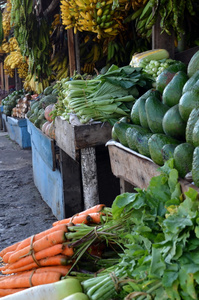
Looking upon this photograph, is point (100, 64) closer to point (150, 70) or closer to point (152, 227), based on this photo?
point (150, 70)

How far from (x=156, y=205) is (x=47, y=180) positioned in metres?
3.13

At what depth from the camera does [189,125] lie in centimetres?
167

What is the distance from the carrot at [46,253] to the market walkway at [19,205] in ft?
5.56

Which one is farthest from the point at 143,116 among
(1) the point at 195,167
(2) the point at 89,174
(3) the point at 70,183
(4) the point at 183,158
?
(3) the point at 70,183

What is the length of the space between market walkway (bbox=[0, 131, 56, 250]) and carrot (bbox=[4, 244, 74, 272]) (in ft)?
5.56

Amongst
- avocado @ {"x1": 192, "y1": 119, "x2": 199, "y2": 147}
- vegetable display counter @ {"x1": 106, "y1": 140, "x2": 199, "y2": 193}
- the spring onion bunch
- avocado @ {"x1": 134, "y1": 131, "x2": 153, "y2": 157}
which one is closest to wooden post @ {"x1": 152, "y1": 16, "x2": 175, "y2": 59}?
the spring onion bunch

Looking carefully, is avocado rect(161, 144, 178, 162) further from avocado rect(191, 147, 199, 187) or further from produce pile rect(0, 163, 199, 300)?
avocado rect(191, 147, 199, 187)

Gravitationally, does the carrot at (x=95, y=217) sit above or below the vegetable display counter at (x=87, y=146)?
below

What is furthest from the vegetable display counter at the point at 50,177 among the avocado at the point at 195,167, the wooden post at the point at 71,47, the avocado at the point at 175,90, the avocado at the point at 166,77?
the avocado at the point at 195,167

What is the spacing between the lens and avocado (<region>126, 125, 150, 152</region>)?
6.96 ft

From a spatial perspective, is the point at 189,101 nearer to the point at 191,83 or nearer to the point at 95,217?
the point at 191,83

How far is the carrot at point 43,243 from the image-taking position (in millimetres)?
2086

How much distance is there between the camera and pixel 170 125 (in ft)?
6.16

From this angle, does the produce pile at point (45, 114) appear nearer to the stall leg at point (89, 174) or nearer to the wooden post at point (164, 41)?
the stall leg at point (89, 174)
